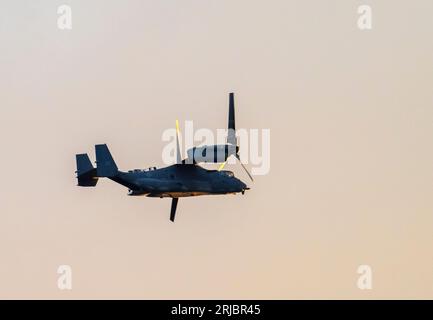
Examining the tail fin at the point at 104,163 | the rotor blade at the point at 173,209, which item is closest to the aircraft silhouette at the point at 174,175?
the tail fin at the point at 104,163

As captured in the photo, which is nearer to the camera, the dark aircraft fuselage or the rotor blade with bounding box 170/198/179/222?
the dark aircraft fuselage

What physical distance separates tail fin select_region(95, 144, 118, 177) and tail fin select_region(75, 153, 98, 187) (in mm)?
2239

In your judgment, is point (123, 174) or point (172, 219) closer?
point (123, 174)

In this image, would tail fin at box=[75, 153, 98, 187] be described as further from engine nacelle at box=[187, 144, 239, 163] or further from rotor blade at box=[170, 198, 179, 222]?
rotor blade at box=[170, 198, 179, 222]

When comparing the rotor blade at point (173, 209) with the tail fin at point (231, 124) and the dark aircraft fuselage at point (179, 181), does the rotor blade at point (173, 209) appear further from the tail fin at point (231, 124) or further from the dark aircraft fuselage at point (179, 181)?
the tail fin at point (231, 124)

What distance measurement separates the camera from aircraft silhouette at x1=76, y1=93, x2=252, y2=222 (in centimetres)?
12300

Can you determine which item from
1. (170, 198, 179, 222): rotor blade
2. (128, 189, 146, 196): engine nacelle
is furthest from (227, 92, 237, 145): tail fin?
(170, 198, 179, 222): rotor blade

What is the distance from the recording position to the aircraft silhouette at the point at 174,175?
123m
